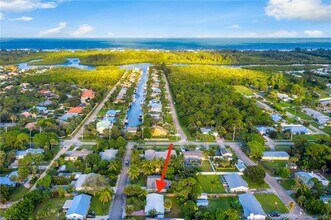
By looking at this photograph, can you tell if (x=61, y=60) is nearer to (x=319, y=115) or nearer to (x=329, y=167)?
(x=319, y=115)

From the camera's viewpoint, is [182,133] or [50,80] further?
[50,80]

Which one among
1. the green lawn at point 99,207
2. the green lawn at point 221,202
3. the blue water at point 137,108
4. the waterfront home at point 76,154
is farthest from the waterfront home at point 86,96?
the green lawn at point 221,202

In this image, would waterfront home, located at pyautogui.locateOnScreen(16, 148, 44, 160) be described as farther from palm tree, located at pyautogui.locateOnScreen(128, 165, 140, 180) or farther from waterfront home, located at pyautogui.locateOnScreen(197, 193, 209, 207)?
waterfront home, located at pyautogui.locateOnScreen(197, 193, 209, 207)

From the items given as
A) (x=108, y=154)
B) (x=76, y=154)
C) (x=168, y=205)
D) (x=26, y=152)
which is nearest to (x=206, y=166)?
(x=168, y=205)

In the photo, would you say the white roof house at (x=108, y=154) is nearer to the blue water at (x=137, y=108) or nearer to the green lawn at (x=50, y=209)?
the green lawn at (x=50, y=209)

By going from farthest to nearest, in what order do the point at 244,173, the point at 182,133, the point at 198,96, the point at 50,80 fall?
the point at 50,80 → the point at 198,96 → the point at 182,133 → the point at 244,173

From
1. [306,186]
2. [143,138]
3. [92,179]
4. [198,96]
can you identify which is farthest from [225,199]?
[198,96]

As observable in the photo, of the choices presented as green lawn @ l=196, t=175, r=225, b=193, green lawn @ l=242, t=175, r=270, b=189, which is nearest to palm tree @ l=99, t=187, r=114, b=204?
green lawn @ l=196, t=175, r=225, b=193

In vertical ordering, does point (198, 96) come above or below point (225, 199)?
above

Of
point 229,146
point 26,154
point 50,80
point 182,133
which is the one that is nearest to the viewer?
point 26,154
